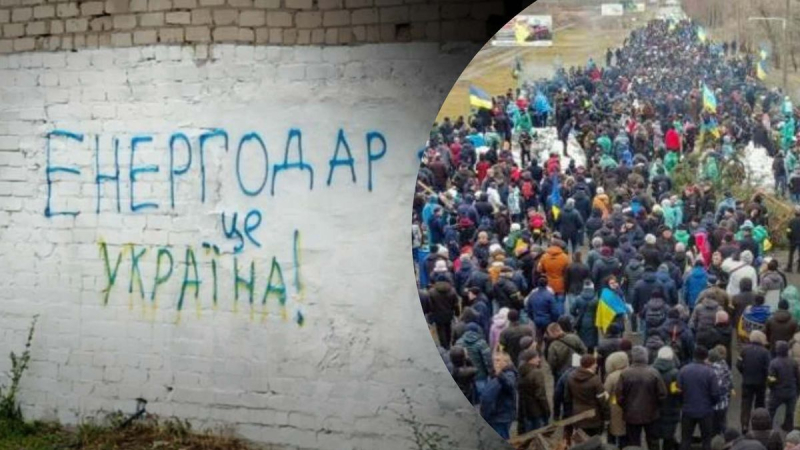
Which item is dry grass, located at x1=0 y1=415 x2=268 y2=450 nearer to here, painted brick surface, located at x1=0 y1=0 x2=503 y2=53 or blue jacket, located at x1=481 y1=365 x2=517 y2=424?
blue jacket, located at x1=481 y1=365 x2=517 y2=424

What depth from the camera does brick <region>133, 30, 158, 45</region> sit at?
6.93 m

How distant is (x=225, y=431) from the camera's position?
22.5ft

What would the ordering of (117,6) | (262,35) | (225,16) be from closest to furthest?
1. (262,35)
2. (225,16)
3. (117,6)

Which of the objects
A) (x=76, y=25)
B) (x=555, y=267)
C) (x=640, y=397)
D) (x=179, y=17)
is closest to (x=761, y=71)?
(x=555, y=267)

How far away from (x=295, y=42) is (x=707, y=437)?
312 cm

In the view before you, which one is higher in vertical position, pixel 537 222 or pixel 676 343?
pixel 537 222

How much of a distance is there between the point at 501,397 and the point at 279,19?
8.35ft

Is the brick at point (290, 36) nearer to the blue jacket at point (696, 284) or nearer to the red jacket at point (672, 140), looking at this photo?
the red jacket at point (672, 140)

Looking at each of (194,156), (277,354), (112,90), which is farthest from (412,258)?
(112,90)

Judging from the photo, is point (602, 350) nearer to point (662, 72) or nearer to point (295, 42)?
point (662, 72)

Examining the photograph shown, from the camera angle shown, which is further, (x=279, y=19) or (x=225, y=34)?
(x=225, y=34)

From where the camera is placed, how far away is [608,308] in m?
5.17

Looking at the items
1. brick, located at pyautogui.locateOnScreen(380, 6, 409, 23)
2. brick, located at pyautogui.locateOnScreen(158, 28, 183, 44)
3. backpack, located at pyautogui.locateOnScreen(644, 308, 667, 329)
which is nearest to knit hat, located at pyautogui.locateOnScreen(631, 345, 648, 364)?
backpack, located at pyautogui.locateOnScreen(644, 308, 667, 329)

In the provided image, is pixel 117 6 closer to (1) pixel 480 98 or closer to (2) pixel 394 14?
(2) pixel 394 14
